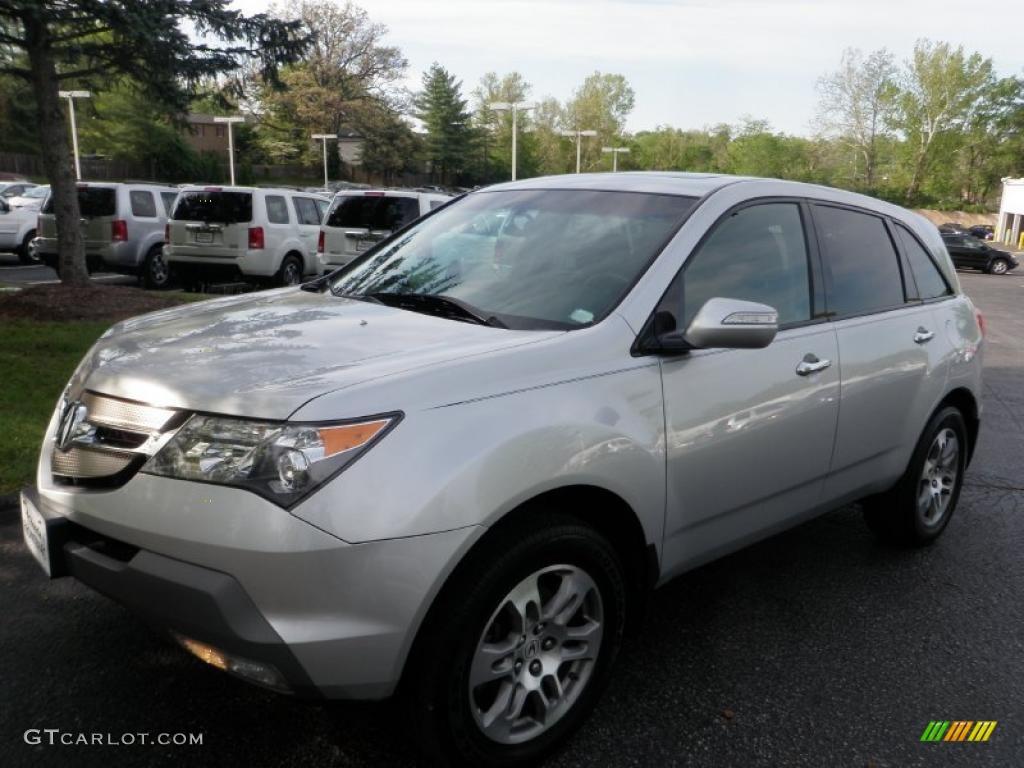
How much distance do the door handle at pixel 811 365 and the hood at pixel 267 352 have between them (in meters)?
1.16

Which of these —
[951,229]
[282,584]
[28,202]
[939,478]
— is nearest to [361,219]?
[28,202]

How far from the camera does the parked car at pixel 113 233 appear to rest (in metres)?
15.1

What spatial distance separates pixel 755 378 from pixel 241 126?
73.8m

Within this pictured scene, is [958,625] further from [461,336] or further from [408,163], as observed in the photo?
[408,163]

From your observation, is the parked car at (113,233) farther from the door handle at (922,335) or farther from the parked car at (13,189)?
the door handle at (922,335)

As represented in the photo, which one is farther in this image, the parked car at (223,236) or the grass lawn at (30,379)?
the parked car at (223,236)

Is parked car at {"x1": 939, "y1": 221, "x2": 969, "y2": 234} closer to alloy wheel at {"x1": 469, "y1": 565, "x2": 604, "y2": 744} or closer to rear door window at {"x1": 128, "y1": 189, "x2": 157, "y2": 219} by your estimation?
rear door window at {"x1": 128, "y1": 189, "x2": 157, "y2": 219}

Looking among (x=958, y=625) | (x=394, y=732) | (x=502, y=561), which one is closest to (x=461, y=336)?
(x=502, y=561)

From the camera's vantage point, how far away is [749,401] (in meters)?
3.20

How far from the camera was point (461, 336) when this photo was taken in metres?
2.82

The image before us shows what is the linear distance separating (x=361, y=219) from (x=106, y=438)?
39.2ft

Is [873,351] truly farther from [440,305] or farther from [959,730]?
[440,305]

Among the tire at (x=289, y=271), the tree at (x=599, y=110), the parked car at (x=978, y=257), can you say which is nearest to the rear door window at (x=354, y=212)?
the tire at (x=289, y=271)

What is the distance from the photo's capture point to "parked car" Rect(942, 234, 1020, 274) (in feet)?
108
